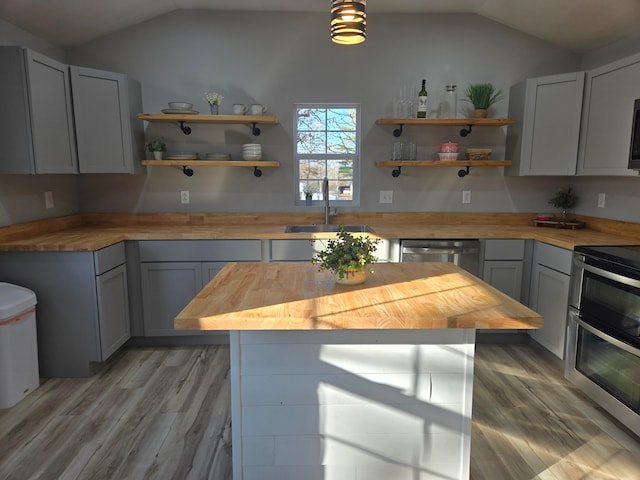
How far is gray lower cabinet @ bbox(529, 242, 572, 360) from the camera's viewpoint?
2906 mm

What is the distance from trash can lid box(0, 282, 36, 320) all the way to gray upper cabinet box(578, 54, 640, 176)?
3.86 metres

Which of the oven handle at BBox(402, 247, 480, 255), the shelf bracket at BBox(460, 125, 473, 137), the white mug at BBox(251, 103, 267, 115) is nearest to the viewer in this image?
the oven handle at BBox(402, 247, 480, 255)

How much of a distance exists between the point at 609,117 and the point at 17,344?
4.08 m

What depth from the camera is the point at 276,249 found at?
10.8 feet

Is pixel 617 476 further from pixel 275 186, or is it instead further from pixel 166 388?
pixel 275 186

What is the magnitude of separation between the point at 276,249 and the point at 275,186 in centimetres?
76

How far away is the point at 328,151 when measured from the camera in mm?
3891

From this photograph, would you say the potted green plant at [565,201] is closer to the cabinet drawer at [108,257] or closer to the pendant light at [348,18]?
the pendant light at [348,18]

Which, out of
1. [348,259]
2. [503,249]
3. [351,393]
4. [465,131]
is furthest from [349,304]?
[465,131]

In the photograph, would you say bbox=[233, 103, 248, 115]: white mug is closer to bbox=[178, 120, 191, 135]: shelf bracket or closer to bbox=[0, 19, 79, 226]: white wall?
bbox=[178, 120, 191, 135]: shelf bracket

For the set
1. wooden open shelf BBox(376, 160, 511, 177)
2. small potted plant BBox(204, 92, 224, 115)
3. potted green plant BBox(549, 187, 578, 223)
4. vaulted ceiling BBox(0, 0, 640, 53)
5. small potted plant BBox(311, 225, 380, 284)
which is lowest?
small potted plant BBox(311, 225, 380, 284)

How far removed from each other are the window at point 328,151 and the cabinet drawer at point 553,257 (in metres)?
1.54

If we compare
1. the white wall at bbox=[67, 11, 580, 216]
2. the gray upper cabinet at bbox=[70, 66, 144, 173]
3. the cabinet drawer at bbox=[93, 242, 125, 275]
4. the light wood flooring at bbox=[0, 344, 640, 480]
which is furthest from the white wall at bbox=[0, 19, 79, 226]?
the light wood flooring at bbox=[0, 344, 640, 480]

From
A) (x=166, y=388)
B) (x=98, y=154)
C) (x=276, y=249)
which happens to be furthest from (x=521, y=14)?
(x=166, y=388)
